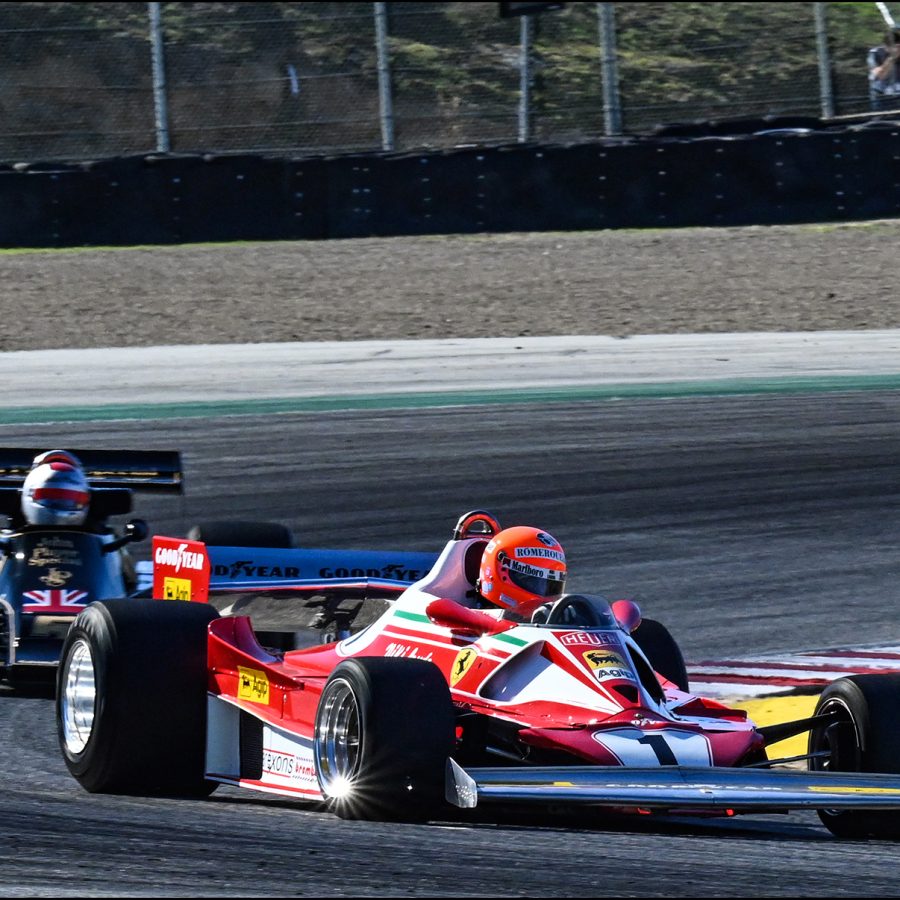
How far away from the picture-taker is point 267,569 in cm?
741

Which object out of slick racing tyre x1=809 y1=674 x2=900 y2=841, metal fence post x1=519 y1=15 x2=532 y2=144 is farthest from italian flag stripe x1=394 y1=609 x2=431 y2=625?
metal fence post x1=519 y1=15 x2=532 y2=144

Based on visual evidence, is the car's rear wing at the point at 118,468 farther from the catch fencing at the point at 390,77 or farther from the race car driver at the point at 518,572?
the catch fencing at the point at 390,77

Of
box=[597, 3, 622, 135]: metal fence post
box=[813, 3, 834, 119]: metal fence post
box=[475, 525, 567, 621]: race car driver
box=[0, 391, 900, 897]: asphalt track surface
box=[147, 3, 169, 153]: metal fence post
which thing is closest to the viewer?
box=[0, 391, 900, 897]: asphalt track surface

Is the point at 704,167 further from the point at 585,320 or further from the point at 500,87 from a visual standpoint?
the point at 500,87

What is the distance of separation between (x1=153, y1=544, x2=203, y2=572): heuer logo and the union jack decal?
4.19 ft

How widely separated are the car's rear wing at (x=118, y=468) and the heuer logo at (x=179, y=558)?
165 centimetres

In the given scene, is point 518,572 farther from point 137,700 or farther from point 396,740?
point 137,700

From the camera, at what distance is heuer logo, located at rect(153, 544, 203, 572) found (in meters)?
7.04

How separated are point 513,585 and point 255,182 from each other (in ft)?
47.9

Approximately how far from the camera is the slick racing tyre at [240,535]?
8.52 m

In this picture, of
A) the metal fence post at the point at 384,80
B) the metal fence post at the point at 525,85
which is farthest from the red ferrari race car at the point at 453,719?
the metal fence post at the point at 525,85

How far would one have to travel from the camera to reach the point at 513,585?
5.99 m

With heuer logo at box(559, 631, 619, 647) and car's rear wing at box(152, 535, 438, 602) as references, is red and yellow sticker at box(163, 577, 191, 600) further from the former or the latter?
heuer logo at box(559, 631, 619, 647)

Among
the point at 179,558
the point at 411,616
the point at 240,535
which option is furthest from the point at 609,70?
the point at 411,616
